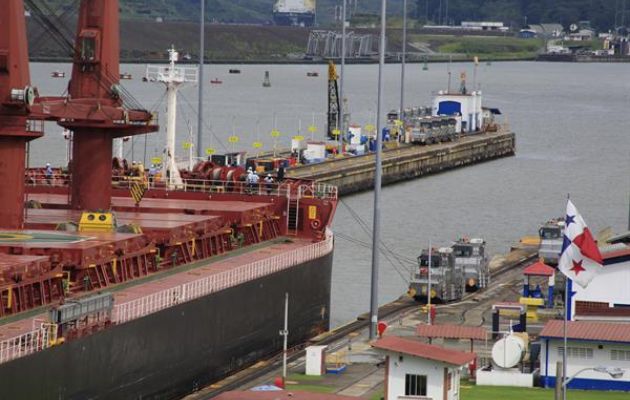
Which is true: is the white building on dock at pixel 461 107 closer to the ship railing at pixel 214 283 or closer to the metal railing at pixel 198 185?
the metal railing at pixel 198 185

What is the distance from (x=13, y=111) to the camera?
171 ft

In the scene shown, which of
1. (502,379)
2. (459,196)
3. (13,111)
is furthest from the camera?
(459,196)

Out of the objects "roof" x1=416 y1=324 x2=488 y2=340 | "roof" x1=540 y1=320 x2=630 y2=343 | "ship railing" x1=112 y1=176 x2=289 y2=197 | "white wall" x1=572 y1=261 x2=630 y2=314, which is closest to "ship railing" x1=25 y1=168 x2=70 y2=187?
"ship railing" x1=112 y1=176 x2=289 y2=197

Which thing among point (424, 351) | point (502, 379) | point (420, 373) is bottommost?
point (502, 379)

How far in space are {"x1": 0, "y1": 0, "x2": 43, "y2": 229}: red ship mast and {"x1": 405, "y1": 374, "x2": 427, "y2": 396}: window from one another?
15.0 m

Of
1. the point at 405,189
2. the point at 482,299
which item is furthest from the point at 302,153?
the point at 482,299

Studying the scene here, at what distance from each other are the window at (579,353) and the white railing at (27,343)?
1415cm

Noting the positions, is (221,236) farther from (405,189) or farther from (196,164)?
(405,189)

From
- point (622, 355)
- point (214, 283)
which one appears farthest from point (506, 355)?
point (214, 283)

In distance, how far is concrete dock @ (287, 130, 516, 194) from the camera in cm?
11175

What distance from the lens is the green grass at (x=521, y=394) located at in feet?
155

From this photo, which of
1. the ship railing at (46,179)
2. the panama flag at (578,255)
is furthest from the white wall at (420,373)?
the ship railing at (46,179)

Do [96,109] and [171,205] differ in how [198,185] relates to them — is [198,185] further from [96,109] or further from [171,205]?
[96,109]

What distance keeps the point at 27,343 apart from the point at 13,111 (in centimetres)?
1145
